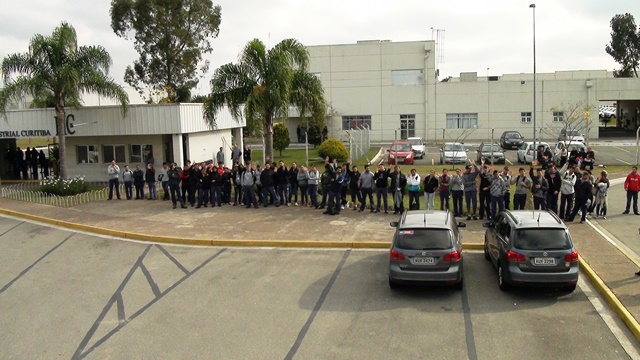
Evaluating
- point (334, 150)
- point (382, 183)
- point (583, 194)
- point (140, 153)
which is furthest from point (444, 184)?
point (140, 153)

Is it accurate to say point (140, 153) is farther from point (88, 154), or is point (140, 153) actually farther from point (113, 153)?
point (88, 154)

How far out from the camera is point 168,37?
49.5 m

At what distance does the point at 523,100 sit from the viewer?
5531 cm

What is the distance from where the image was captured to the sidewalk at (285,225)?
14195mm

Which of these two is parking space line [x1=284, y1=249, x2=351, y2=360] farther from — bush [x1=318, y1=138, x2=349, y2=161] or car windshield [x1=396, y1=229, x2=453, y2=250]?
bush [x1=318, y1=138, x2=349, y2=161]

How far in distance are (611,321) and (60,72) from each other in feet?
75.3

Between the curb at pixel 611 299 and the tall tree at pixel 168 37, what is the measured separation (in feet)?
127

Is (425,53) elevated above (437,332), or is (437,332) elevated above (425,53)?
(425,53)

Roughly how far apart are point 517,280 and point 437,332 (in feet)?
7.43

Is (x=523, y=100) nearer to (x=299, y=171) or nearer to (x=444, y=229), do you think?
(x=299, y=171)

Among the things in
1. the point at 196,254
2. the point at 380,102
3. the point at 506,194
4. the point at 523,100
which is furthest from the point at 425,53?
the point at 196,254

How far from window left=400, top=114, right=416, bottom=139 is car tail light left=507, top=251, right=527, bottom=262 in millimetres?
45908

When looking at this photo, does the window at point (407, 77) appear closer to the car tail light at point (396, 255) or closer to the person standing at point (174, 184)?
the person standing at point (174, 184)

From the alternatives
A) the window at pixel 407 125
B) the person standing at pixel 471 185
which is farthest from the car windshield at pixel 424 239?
the window at pixel 407 125
